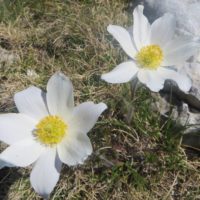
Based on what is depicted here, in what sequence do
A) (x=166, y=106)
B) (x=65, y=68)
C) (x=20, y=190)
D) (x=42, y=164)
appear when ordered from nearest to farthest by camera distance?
1. (x=42, y=164)
2. (x=20, y=190)
3. (x=166, y=106)
4. (x=65, y=68)

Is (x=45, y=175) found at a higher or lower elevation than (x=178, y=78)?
lower

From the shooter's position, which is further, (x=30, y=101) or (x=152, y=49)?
(x=152, y=49)

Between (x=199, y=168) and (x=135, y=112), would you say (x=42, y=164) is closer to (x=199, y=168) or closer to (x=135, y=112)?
(x=135, y=112)

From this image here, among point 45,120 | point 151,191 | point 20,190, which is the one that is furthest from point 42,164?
point 151,191

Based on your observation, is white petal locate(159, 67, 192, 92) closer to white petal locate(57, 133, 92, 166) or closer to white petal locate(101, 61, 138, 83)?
white petal locate(101, 61, 138, 83)

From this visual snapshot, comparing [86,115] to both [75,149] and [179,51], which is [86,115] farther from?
[179,51]

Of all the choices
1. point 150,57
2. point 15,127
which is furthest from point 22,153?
point 150,57
